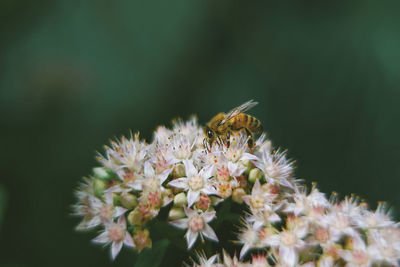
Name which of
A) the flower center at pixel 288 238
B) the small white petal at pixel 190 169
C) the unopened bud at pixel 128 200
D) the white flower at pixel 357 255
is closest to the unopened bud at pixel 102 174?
the unopened bud at pixel 128 200

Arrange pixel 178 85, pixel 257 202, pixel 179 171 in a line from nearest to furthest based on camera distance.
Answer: pixel 257 202 → pixel 179 171 → pixel 178 85

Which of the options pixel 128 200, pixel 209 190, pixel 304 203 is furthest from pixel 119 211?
pixel 304 203

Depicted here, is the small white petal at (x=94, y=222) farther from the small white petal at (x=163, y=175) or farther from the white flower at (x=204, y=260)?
the white flower at (x=204, y=260)

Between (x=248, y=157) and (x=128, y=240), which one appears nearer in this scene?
(x=128, y=240)

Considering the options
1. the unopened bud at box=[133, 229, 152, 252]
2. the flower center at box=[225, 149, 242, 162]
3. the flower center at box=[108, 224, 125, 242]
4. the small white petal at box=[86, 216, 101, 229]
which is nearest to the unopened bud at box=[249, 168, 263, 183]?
the flower center at box=[225, 149, 242, 162]

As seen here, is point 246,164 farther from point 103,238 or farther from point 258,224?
point 103,238

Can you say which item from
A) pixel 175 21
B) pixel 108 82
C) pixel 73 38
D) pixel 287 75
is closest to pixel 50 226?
pixel 108 82

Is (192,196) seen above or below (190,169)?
below
